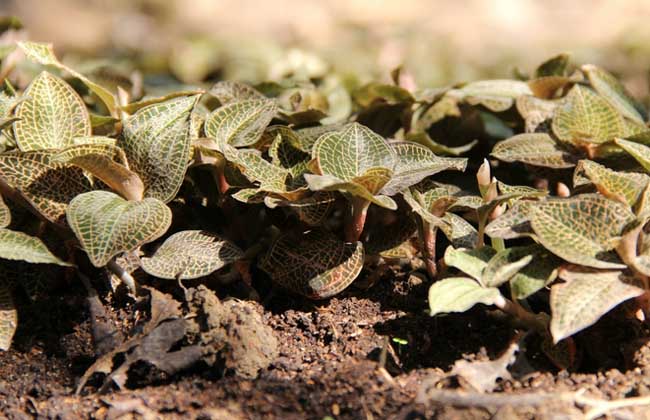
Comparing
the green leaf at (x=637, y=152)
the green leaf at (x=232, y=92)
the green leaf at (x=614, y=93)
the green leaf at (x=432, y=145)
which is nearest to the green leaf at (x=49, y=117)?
the green leaf at (x=232, y=92)

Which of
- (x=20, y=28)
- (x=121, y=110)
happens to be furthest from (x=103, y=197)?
(x=20, y=28)

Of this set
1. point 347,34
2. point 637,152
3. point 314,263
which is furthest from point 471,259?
point 347,34

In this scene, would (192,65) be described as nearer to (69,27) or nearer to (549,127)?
(549,127)

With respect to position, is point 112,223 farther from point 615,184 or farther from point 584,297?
point 615,184

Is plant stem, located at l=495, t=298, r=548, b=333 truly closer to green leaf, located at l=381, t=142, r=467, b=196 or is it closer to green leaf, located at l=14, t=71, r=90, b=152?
green leaf, located at l=381, t=142, r=467, b=196

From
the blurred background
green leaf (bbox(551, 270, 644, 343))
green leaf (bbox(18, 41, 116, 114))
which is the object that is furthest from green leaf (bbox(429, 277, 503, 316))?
the blurred background

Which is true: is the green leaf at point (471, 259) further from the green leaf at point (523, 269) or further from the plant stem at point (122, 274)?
the plant stem at point (122, 274)

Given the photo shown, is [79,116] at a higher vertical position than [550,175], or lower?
higher
